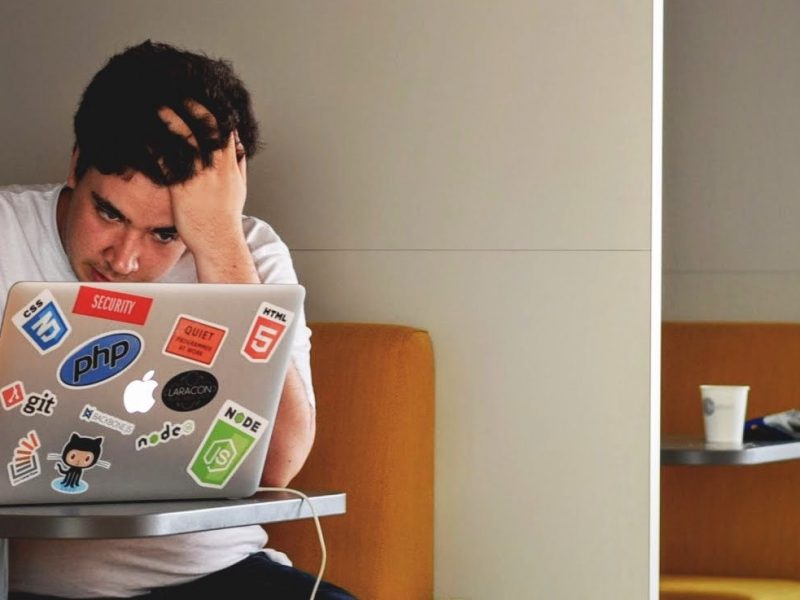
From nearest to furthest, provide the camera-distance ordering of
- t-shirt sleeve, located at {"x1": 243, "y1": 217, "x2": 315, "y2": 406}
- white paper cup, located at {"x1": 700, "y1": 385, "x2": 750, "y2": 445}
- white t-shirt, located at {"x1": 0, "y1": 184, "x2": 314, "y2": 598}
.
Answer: white t-shirt, located at {"x1": 0, "y1": 184, "x2": 314, "y2": 598}, t-shirt sleeve, located at {"x1": 243, "y1": 217, "x2": 315, "y2": 406}, white paper cup, located at {"x1": 700, "y1": 385, "x2": 750, "y2": 445}

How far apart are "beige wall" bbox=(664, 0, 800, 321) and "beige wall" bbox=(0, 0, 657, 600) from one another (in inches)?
63.5

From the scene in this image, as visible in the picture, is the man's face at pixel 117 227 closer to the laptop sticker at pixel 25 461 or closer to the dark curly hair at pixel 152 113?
the dark curly hair at pixel 152 113

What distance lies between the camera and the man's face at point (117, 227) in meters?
2.13

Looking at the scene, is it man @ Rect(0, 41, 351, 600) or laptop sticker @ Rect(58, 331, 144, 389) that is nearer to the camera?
laptop sticker @ Rect(58, 331, 144, 389)

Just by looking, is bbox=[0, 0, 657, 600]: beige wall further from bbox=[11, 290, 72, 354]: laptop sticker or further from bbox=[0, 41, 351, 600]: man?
bbox=[11, 290, 72, 354]: laptop sticker

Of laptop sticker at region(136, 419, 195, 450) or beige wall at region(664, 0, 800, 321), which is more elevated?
beige wall at region(664, 0, 800, 321)

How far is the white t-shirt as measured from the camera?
6.44ft

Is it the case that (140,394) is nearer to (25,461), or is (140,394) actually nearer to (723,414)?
(25,461)

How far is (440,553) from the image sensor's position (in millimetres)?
2592

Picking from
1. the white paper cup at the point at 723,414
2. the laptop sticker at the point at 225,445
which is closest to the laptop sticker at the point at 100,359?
the laptop sticker at the point at 225,445

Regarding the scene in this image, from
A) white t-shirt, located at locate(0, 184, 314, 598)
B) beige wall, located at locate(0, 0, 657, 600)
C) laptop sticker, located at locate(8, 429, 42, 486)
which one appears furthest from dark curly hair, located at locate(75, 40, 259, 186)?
laptop sticker, located at locate(8, 429, 42, 486)

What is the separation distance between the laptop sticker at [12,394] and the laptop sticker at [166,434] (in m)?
0.14

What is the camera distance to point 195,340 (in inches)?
62.9

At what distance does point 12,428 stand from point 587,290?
1267mm
